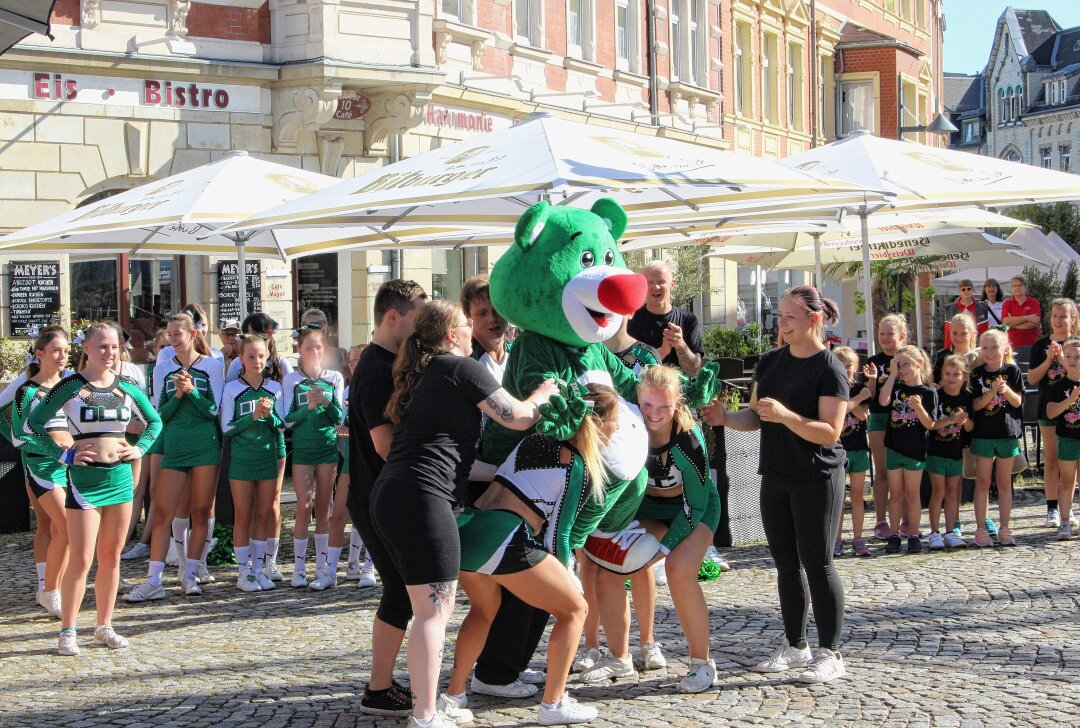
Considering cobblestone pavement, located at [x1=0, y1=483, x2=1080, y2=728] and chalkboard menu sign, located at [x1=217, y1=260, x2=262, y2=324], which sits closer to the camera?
cobblestone pavement, located at [x1=0, y1=483, x2=1080, y2=728]

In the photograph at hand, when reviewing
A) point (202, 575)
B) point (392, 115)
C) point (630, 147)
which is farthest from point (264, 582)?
point (392, 115)

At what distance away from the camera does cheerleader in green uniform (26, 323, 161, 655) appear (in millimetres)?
7367

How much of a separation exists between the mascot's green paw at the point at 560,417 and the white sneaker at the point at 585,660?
1.57 m

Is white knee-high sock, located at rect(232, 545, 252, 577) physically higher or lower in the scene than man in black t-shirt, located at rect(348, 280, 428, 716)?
lower

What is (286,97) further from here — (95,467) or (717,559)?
(95,467)

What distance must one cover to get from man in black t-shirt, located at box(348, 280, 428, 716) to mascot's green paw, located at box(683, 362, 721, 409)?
1.25m

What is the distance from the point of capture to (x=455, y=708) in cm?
584

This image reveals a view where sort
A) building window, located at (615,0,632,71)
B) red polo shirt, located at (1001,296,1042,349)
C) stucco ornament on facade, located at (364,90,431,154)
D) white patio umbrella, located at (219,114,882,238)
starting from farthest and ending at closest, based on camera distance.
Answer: building window, located at (615,0,632,71), stucco ornament on facade, located at (364,90,431,154), red polo shirt, located at (1001,296,1042,349), white patio umbrella, located at (219,114,882,238)

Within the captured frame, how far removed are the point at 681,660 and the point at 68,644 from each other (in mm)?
3048

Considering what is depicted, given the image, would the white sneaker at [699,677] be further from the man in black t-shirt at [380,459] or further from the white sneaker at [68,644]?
the white sneaker at [68,644]

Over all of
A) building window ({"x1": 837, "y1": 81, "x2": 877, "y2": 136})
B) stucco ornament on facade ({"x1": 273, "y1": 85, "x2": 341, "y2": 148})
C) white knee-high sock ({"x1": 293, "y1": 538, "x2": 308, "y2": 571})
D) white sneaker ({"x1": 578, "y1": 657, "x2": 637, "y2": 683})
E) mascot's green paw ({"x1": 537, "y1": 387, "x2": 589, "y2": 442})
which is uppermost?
building window ({"x1": 837, "y1": 81, "x2": 877, "y2": 136})

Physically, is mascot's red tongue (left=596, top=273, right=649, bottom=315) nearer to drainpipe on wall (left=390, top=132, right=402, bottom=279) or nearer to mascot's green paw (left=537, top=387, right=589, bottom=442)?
mascot's green paw (left=537, top=387, right=589, bottom=442)

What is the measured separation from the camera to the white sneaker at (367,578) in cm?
914

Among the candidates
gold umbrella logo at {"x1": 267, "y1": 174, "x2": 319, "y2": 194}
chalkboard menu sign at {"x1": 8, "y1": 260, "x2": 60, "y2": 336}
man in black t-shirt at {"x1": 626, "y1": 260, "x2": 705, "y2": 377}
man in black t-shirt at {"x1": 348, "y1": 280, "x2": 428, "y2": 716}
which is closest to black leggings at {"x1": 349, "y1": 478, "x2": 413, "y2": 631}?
man in black t-shirt at {"x1": 348, "y1": 280, "x2": 428, "y2": 716}
